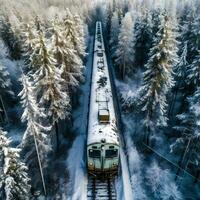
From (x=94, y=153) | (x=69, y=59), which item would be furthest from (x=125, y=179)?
(x=69, y=59)

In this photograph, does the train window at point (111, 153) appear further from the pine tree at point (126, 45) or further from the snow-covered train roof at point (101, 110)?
the pine tree at point (126, 45)

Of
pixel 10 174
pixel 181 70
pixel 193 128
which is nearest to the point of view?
pixel 10 174

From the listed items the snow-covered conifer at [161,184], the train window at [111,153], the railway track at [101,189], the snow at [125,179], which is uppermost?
the train window at [111,153]

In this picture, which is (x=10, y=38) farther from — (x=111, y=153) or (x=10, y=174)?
(x=10, y=174)

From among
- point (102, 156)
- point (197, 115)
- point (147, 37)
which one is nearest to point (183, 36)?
point (147, 37)

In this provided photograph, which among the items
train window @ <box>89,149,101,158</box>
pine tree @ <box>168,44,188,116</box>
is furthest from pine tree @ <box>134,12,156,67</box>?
train window @ <box>89,149,101,158</box>

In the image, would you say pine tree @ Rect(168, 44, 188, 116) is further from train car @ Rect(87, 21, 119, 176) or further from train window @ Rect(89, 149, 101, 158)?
Answer: train window @ Rect(89, 149, 101, 158)

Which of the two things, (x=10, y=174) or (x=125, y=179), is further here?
(x=125, y=179)

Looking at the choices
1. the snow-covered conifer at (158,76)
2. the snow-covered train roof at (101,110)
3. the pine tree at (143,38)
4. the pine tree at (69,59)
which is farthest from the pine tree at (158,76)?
the pine tree at (143,38)
